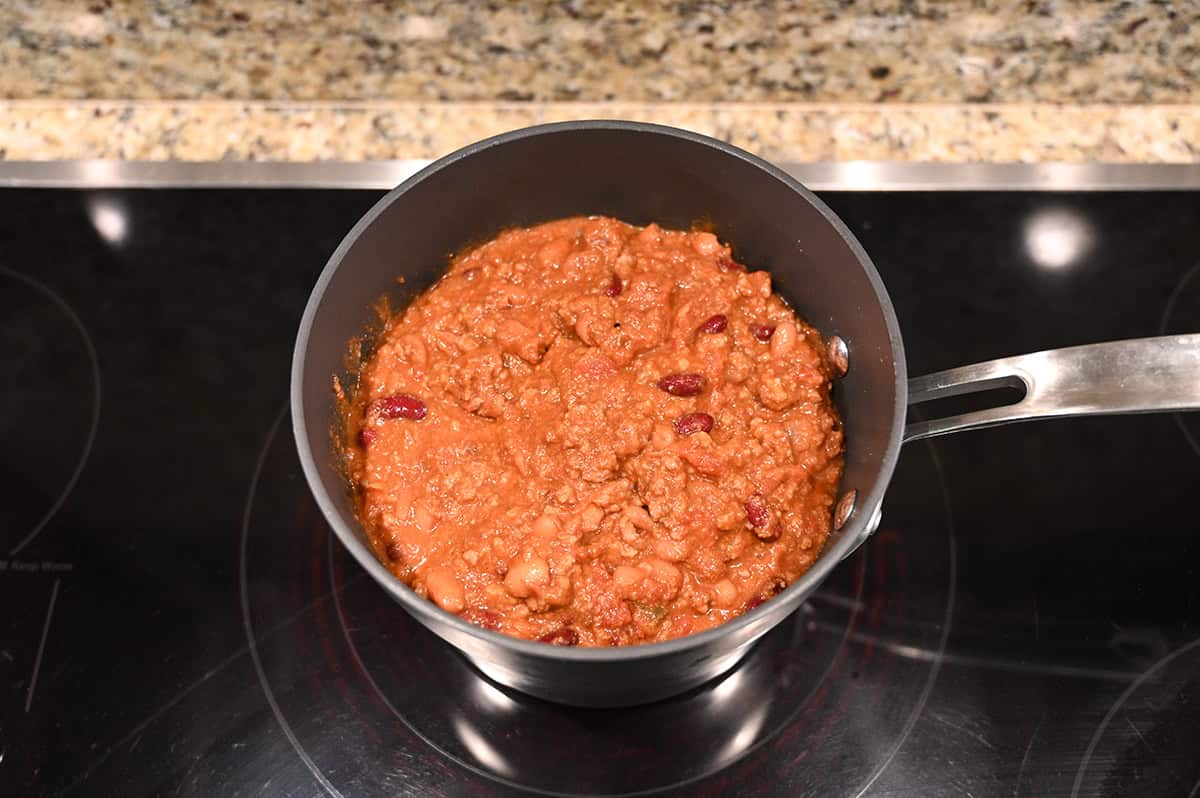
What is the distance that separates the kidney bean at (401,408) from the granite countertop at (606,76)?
74 centimetres

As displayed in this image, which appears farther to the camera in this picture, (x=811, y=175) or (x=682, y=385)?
(x=811, y=175)

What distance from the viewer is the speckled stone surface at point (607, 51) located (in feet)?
6.54

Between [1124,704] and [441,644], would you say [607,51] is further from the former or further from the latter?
[1124,704]

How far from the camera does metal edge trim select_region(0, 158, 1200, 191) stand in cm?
206

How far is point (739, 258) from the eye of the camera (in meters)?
1.83

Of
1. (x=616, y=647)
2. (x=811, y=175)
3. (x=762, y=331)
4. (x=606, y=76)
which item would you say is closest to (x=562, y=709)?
(x=616, y=647)

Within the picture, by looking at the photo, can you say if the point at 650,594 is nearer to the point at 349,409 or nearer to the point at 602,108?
the point at 349,409

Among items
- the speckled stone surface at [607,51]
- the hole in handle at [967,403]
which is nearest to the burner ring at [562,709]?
the hole in handle at [967,403]

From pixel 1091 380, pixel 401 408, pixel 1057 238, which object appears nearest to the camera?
pixel 1091 380

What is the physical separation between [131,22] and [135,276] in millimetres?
535

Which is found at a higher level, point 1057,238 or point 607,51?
point 607,51

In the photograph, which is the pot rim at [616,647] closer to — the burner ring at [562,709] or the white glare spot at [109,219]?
A: the burner ring at [562,709]

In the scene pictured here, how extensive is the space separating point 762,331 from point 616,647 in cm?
72

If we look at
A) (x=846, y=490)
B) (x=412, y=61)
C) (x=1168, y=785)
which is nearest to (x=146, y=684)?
(x=846, y=490)
